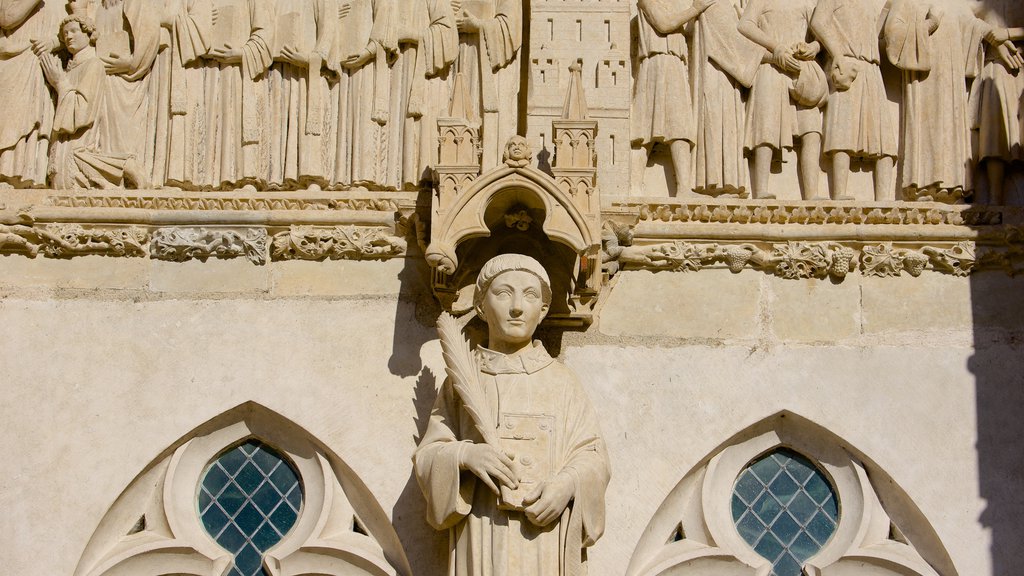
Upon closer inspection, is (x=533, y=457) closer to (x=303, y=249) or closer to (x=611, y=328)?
Result: (x=611, y=328)

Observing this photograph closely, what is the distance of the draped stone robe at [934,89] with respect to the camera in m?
11.0

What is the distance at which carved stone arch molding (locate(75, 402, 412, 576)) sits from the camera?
1033cm

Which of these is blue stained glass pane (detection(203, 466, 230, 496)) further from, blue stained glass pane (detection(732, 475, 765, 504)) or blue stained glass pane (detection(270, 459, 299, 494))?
blue stained glass pane (detection(732, 475, 765, 504))

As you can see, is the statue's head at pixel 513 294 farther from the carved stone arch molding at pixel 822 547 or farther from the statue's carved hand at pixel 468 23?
the statue's carved hand at pixel 468 23

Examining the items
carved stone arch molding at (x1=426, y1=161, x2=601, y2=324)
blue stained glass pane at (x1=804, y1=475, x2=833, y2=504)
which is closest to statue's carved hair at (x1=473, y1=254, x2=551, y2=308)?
carved stone arch molding at (x1=426, y1=161, x2=601, y2=324)

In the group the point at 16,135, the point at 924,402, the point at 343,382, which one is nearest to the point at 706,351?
the point at 924,402

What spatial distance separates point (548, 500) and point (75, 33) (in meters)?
4.14

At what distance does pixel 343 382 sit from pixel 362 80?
1.82 meters

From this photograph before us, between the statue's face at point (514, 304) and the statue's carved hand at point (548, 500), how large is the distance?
88 centimetres

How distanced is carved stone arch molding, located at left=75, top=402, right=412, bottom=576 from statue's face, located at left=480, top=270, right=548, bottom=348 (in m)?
1.19

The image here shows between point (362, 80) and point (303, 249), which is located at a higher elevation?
point (362, 80)

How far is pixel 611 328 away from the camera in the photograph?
1066 centimetres

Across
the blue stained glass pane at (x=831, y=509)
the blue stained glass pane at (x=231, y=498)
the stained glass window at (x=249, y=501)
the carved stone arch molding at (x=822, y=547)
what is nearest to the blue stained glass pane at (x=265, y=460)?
the stained glass window at (x=249, y=501)

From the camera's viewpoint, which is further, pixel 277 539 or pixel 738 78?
pixel 738 78
